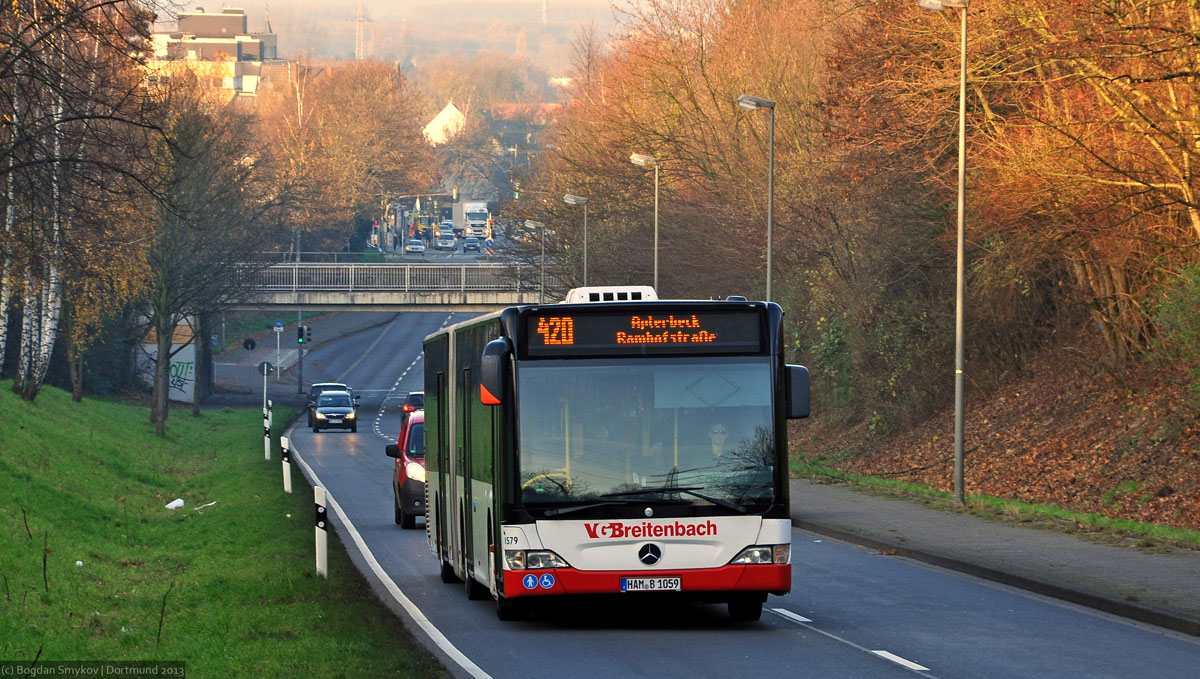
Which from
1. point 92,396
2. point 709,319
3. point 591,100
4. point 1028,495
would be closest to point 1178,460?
point 1028,495

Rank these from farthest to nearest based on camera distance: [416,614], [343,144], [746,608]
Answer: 1. [343,144]
2. [416,614]
3. [746,608]

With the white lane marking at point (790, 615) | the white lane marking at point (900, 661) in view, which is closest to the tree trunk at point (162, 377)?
the white lane marking at point (790, 615)

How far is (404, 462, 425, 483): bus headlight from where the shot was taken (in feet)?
79.3

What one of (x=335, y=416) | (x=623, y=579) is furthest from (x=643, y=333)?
(x=335, y=416)

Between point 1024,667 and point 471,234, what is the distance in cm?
15916

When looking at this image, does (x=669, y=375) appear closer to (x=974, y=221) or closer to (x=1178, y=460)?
(x=1178, y=460)

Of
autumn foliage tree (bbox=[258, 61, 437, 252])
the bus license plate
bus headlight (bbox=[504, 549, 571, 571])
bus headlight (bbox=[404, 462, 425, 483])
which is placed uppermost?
autumn foliage tree (bbox=[258, 61, 437, 252])

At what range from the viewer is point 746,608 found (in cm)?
1368

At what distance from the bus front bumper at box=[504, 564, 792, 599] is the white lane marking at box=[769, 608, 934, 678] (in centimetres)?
62

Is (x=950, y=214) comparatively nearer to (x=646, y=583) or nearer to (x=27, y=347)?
(x=646, y=583)

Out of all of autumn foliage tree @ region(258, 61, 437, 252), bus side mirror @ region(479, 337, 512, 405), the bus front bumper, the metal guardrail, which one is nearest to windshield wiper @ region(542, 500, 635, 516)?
the bus front bumper

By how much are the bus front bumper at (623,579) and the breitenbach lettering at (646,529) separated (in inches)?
11.4

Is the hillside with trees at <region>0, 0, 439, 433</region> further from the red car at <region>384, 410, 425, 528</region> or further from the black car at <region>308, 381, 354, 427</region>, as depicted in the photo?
the red car at <region>384, 410, 425, 528</region>

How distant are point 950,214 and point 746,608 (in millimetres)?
21067
